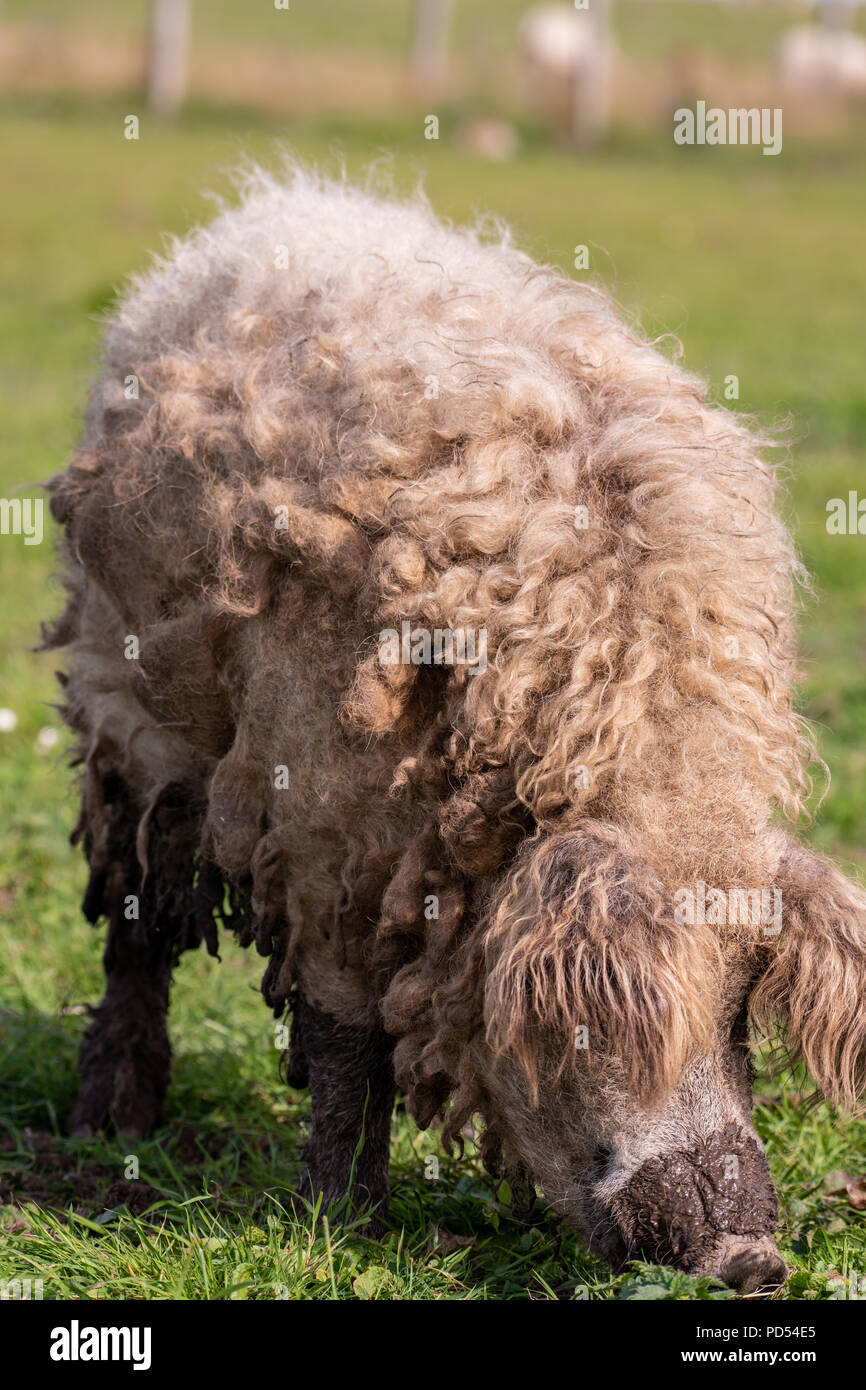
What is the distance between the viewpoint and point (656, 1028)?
2869mm

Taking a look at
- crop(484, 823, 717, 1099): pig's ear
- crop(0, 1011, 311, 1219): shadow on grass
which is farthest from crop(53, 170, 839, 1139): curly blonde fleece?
crop(0, 1011, 311, 1219): shadow on grass

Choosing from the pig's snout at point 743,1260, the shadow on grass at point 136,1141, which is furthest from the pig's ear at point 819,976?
the shadow on grass at point 136,1141

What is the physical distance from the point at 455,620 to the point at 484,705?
0.60 feet

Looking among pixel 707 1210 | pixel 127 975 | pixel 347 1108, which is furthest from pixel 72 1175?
pixel 707 1210

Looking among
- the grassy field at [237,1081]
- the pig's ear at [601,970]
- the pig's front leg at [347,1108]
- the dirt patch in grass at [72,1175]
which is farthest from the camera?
the dirt patch in grass at [72,1175]

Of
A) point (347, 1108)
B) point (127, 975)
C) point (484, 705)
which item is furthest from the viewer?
point (127, 975)

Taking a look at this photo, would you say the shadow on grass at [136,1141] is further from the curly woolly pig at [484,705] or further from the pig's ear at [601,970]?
the pig's ear at [601,970]

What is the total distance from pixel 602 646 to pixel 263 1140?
210 cm

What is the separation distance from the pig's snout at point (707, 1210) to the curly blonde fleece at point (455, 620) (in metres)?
0.24

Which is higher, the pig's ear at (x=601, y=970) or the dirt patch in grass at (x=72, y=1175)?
the pig's ear at (x=601, y=970)

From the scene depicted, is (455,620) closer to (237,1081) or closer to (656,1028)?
(656,1028)

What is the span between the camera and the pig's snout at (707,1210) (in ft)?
9.88

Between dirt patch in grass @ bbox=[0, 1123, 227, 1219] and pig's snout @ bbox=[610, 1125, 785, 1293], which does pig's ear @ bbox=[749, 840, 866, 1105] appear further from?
dirt patch in grass @ bbox=[0, 1123, 227, 1219]

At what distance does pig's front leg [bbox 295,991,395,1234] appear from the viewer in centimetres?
372
